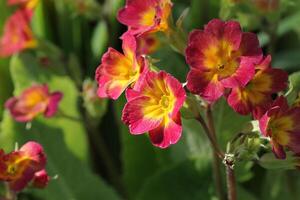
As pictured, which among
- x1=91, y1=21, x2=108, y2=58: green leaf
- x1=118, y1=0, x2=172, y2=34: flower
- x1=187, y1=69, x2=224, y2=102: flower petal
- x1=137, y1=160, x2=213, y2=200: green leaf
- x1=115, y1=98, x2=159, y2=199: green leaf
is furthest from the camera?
x1=91, y1=21, x2=108, y2=58: green leaf

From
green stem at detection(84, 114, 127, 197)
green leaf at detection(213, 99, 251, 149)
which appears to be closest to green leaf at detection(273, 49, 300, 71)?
green leaf at detection(213, 99, 251, 149)

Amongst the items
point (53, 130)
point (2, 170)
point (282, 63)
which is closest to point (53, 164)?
point (53, 130)

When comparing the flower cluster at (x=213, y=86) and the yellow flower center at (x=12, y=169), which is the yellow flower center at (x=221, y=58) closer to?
the flower cluster at (x=213, y=86)

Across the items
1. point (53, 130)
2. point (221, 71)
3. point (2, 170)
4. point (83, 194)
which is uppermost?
point (221, 71)

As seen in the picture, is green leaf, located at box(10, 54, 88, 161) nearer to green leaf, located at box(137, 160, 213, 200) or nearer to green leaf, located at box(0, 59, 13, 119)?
green leaf, located at box(0, 59, 13, 119)

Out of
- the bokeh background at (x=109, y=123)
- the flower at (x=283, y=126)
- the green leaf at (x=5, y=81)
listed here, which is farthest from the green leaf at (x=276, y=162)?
the green leaf at (x=5, y=81)

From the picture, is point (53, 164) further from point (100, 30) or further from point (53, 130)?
point (100, 30)
